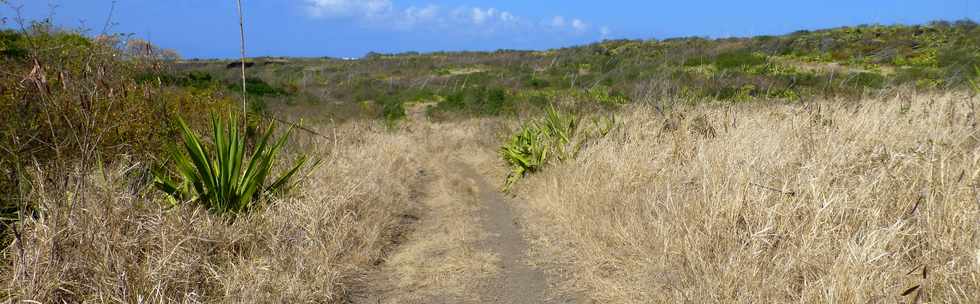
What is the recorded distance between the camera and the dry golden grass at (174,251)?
3.46 metres

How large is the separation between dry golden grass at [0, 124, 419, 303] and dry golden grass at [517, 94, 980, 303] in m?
1.75

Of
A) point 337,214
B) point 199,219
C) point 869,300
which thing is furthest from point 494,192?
point 869,300

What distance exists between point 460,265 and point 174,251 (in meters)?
2.16

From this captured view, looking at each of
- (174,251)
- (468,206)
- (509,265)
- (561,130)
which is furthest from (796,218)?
(561,130)

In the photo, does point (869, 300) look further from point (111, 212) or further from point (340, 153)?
point (340, 153)

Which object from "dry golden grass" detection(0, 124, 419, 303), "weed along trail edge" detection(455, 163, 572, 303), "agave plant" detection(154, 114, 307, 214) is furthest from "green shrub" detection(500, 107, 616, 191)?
"agave plant" detection(154, 114, 307, 214)

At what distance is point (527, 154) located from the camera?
10086mm

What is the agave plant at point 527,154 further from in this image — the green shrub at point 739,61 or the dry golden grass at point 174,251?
the green shrub at point 739,61

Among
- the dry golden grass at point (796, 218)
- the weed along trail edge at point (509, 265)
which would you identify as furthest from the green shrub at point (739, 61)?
the dry golden grass at point (796, 218)

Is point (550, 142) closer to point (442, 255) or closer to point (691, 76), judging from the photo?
point (442, 255)

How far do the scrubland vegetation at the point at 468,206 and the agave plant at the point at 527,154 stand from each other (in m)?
0.09

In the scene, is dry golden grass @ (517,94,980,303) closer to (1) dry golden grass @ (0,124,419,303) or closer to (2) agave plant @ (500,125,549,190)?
(1) dry golden grass @ (0,124,419,303)

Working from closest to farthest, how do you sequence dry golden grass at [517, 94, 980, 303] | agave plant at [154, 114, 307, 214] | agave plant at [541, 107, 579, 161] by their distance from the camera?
dry golden grass at [517, 94, 980, 303], agave plant at [154, 114, 307, 214], agave plant at [541, 107, 579, 161]

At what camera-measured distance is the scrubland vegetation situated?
3295 mm
